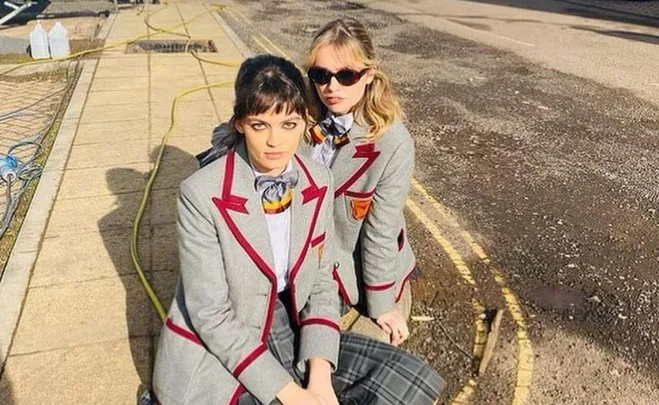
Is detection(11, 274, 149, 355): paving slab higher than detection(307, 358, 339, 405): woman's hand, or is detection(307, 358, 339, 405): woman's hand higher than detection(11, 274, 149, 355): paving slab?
detection(307, 358, 339, 405): woman's hand

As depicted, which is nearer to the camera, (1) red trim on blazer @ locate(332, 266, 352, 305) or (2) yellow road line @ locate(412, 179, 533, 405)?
(1) red trim on blazer @ locate(332, 266, 352, 305)

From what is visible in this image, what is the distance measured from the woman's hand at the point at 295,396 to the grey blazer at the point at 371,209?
79 cm

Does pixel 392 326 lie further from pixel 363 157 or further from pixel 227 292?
pixel 227 292

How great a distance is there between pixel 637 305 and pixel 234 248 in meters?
Answer: 2.73

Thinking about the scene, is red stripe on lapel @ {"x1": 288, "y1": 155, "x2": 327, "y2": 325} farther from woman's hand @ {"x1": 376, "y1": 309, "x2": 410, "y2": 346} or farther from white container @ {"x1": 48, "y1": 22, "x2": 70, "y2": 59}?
white container @ {"x1": 48, "y1": 22, "x2": 70, "y2": 59}

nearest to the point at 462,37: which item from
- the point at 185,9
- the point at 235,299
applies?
the point at 185,9

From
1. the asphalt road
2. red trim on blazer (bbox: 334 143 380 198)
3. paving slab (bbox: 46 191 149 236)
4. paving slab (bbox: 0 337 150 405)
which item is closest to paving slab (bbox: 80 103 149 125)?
paving slab (bbox: 46 191 149 236)

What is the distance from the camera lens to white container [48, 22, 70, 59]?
9.94m

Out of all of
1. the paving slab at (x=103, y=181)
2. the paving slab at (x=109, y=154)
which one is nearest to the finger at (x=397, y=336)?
the paving slab at (x=103, y=181)

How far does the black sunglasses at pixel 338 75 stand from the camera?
2.80 meters

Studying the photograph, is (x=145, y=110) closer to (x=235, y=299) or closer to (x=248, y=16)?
(x=235, y=299)

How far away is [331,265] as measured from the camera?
2.83 m

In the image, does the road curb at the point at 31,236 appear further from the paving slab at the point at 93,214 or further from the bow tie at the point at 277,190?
the bow tie at the point at 277,190

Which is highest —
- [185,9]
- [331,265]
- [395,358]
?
[331,265]
